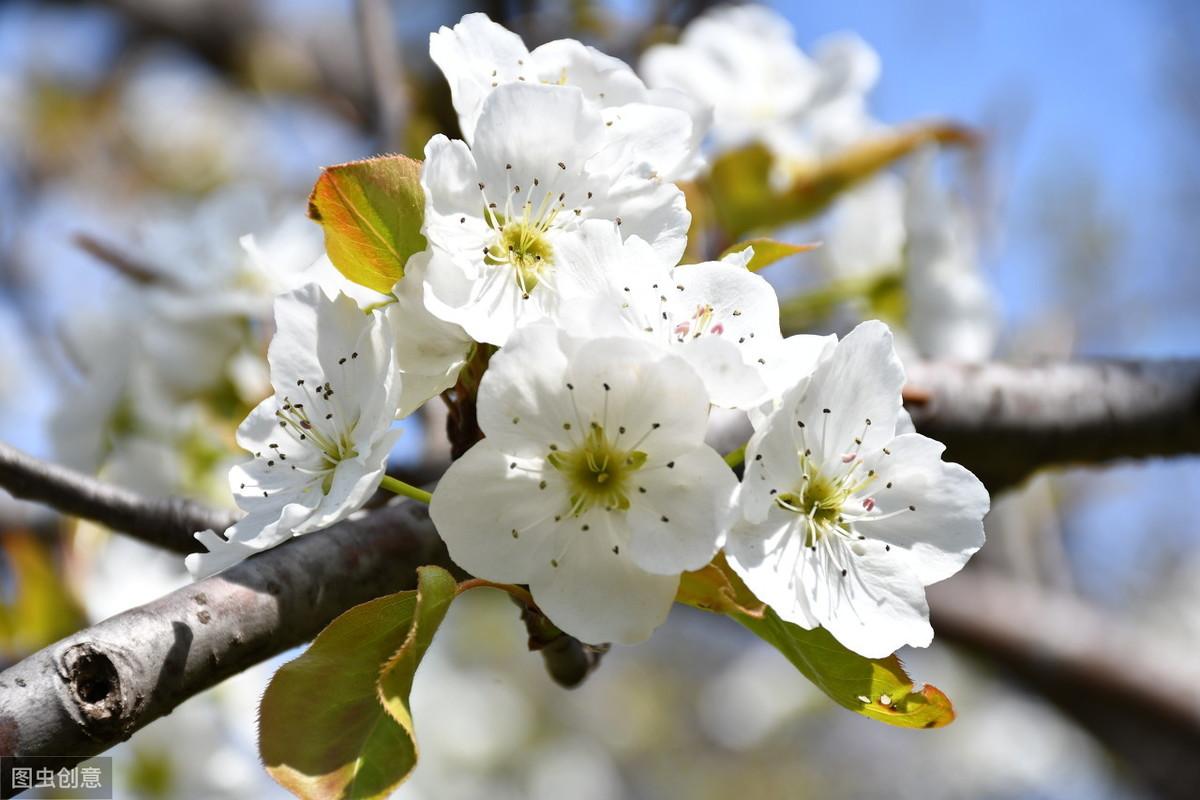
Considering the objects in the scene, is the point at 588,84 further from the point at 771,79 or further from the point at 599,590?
the point at 771,79

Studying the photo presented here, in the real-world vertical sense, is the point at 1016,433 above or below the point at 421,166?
below

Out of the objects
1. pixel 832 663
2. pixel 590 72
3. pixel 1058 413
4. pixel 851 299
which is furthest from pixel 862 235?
pixel 832 663

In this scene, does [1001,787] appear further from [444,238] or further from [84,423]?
[444,238]

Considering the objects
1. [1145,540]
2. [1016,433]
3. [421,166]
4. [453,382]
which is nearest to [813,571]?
[453,382]

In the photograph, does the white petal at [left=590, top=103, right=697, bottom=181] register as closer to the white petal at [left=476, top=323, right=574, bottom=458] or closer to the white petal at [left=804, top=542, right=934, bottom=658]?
the white petal at [left=476, top=323, right=574, bottom=458]

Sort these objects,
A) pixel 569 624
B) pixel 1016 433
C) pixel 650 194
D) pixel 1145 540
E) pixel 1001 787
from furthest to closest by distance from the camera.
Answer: pixel 1145 540
pixel 1001 787
pixel 1016 433
pixel 650 194
pixel 569 624

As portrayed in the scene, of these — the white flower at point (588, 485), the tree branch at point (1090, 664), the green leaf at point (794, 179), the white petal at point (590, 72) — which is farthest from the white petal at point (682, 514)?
the tree branch at point (1090, 664)

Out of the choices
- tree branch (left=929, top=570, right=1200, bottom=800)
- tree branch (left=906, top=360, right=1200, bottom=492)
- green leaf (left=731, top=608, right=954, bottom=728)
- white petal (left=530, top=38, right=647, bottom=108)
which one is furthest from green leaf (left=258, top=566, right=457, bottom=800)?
tree branch (left=929, top=570, right=1200, bottom=800)
